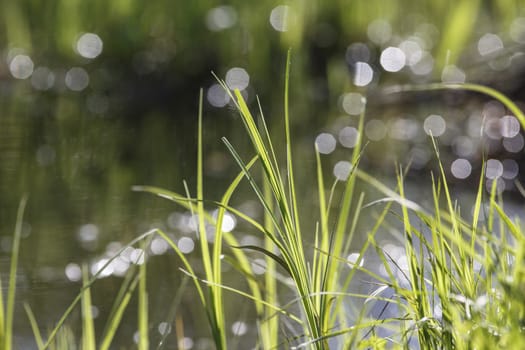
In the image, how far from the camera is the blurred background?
2326 millimetres

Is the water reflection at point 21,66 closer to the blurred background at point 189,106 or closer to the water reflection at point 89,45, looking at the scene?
the blurred background at point 189,106

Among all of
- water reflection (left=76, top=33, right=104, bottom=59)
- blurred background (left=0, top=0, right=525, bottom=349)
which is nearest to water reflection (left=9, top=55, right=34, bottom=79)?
blurred background (left=0, top=0, right=525, bottom=349)

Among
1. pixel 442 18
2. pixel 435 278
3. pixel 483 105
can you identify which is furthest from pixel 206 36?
pixel 435 278

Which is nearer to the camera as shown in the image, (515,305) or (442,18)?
(515,305)

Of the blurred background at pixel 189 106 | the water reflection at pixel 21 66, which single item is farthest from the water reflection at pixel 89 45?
the water reflection at pixel 21 66

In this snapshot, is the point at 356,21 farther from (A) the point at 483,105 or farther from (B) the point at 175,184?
(B) the point at 175,184

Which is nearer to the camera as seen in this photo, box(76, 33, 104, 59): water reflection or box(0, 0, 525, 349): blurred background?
box(0, 0, 525, 349): blurred background

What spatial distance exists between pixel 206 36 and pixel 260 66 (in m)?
0.40

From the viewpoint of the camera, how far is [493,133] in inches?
113

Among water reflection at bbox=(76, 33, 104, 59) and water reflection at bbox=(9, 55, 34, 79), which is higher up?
water reflection at bbox=(76, 33, 104, 59)

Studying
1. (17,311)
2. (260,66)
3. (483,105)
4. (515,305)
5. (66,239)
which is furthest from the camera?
(260,66)

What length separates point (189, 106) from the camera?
4.09 m

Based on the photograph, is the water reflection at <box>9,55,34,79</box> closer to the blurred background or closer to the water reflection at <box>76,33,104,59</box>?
the blurred background

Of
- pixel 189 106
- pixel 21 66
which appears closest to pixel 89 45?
pixel 21 66
